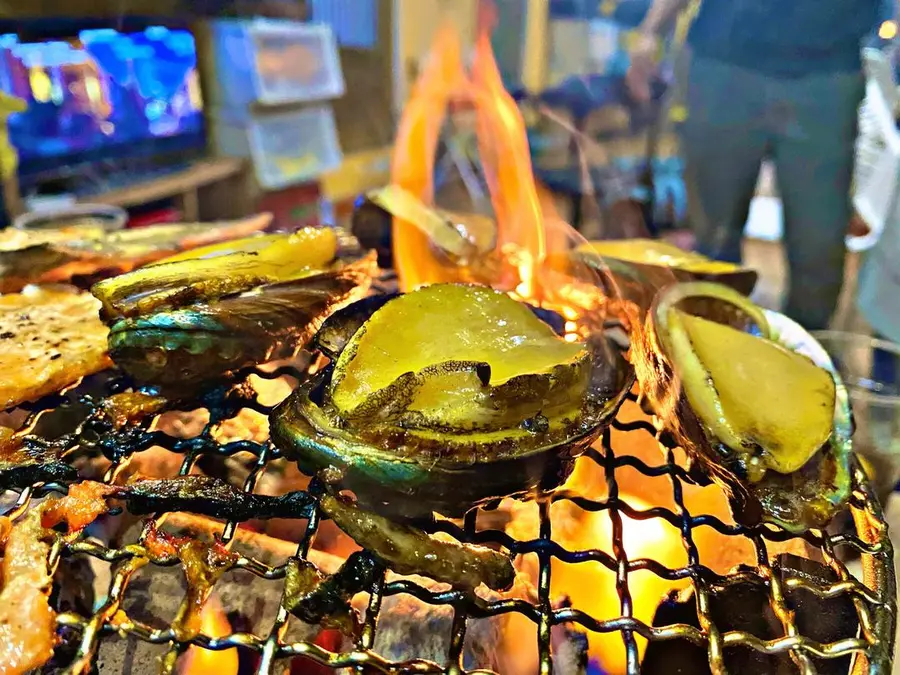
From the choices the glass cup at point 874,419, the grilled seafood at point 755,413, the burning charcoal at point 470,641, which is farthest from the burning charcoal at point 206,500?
the glass cup at point 874,419

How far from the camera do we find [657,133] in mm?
5180

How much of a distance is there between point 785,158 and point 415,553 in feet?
8.01

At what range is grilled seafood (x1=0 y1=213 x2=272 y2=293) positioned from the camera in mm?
1257

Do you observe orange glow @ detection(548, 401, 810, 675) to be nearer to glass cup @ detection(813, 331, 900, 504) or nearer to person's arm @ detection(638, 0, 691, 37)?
glass cup @ detection(813, 331, 900, 504)

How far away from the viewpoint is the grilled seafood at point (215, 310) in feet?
2.97

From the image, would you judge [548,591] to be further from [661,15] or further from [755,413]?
[661,15]

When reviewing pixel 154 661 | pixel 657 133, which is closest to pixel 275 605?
pixel 154 661

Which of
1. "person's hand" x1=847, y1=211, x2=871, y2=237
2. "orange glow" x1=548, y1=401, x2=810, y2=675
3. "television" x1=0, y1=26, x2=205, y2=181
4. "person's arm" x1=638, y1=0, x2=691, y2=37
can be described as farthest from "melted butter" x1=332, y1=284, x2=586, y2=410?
"person's hand" x1=847, y1=211, x2=871, y2=237

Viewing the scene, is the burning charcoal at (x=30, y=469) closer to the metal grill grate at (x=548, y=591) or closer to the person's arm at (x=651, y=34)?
the metal grill grate at (x=548, y=591)

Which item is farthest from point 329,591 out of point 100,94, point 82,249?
point 100,94

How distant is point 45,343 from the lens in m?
1.04

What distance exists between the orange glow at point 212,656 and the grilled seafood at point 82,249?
0.69 meters

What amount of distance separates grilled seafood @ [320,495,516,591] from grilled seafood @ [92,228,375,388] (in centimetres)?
33

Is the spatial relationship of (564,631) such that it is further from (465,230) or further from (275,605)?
(465,230)
